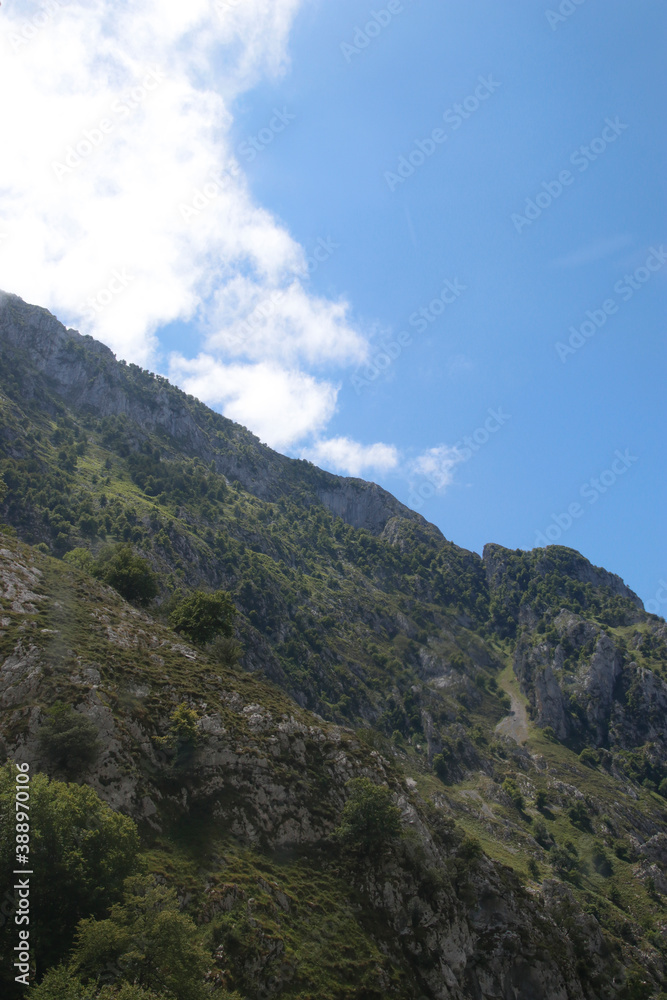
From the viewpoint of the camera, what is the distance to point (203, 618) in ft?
249

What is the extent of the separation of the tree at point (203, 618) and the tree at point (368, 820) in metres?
32.5

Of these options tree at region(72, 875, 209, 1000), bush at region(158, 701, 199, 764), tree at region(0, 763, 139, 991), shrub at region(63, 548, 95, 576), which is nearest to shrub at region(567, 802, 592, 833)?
bush at region(158, 701, 199, 764)

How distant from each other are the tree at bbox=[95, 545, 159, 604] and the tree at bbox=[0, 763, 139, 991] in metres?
50.2

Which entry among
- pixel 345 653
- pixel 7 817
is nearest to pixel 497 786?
pixel 345 653

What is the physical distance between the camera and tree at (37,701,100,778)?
36.0 meters

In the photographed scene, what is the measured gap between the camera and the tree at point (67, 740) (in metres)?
36.0

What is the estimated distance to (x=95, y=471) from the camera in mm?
180250

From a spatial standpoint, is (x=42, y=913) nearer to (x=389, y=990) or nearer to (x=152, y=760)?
(x=152, y=760)

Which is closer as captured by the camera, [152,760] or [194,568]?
[152,760]

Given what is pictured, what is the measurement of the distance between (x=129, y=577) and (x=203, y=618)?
13.7 m

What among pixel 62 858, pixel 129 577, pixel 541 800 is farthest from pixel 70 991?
pixel 541 800

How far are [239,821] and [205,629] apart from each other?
34476 millimetres

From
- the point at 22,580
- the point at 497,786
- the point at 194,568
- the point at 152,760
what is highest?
the point at 194,568

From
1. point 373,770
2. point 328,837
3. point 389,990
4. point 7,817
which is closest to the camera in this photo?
point 7,817
